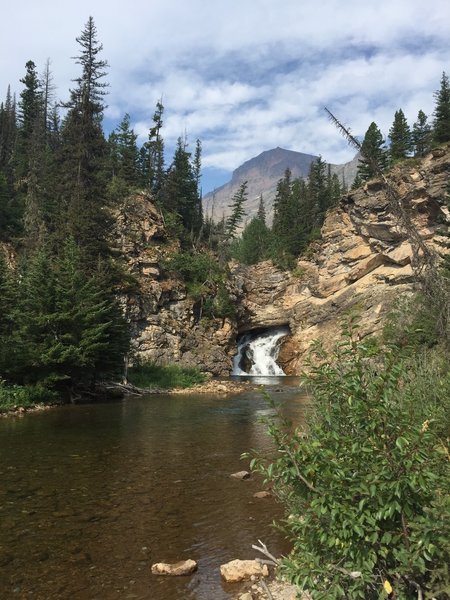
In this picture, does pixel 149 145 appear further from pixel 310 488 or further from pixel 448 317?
pixel 310 488

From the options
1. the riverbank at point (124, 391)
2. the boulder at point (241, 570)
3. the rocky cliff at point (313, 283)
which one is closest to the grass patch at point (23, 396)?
the riverbank at point (124, 391)

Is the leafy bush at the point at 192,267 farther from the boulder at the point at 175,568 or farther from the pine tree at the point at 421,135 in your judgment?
the boulder at the point at 175,568

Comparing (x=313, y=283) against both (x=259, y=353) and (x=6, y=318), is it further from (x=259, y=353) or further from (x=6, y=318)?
(x=6, y=318)

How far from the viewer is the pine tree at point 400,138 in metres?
58.9

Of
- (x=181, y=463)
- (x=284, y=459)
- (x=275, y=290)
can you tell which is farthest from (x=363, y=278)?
(x=284, y=459)

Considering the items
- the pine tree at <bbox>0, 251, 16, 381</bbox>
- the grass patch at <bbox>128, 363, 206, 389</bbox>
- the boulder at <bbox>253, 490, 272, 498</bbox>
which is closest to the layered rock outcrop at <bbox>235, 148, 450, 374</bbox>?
the grass patch at <bbox>128, 363, 206, 389</bbox>

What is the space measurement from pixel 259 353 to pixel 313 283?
36.5 feet

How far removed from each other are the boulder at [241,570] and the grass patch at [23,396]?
691 inches

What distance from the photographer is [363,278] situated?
51.4 metres

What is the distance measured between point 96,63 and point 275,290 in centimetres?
3411

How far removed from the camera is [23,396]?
896 inches

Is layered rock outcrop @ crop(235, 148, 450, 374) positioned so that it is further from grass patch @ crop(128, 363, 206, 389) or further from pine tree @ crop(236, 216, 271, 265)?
grass patch @ crop(128, 363, 206, 389)

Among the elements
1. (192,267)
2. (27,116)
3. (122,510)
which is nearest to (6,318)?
(122,510)

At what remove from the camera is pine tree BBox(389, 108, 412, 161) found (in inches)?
2318
